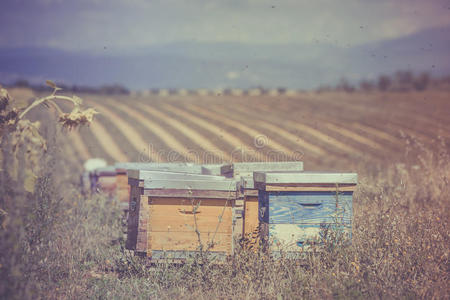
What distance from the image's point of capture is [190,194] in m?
4.73

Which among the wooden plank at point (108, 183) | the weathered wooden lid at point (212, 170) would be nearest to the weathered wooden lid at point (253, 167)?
the weathered wooden lid at point (212, 170)

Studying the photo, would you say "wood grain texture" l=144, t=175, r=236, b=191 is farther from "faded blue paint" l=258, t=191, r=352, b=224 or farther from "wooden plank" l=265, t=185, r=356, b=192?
"wooden plank" l=265, t=185, r=356, b=192

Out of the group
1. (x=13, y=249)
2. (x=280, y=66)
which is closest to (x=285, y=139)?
(x=13, y=249)

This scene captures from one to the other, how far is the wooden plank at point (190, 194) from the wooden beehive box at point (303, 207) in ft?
1.45

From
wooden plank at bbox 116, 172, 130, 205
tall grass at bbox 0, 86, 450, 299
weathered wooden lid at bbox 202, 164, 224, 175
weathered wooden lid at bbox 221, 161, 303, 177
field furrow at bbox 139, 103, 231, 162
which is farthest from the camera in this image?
field furrow at bbox 139, 103, 231, 162

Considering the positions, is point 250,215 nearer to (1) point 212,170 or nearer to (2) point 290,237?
(2) point 290,237

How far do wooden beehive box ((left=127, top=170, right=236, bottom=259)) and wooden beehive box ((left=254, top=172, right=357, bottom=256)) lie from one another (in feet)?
1.48

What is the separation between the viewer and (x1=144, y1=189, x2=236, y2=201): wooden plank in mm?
4738

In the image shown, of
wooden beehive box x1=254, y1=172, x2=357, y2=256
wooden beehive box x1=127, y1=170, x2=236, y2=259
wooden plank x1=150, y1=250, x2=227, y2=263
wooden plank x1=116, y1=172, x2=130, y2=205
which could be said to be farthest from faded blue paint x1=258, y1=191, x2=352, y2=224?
wooden plank x1=116, y1=172, x2=130, y2=205

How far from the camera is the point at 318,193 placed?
4883 millimetres

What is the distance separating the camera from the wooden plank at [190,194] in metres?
4.74

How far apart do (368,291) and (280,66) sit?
8546 cm

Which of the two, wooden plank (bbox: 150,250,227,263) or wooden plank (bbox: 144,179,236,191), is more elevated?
wooden plank (bbox: 144,179,236,191)

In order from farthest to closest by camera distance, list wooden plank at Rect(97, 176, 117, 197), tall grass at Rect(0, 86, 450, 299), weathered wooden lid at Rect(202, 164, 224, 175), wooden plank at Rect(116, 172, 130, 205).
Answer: wooden plank at Rect(97, 176, 117, 197), wooden plank at Rect(116, 172, 130, 205), weathered wooden lid at Rect(202, 164, 224, 175), tall grass at Rect(0, 86, 450, 299)
